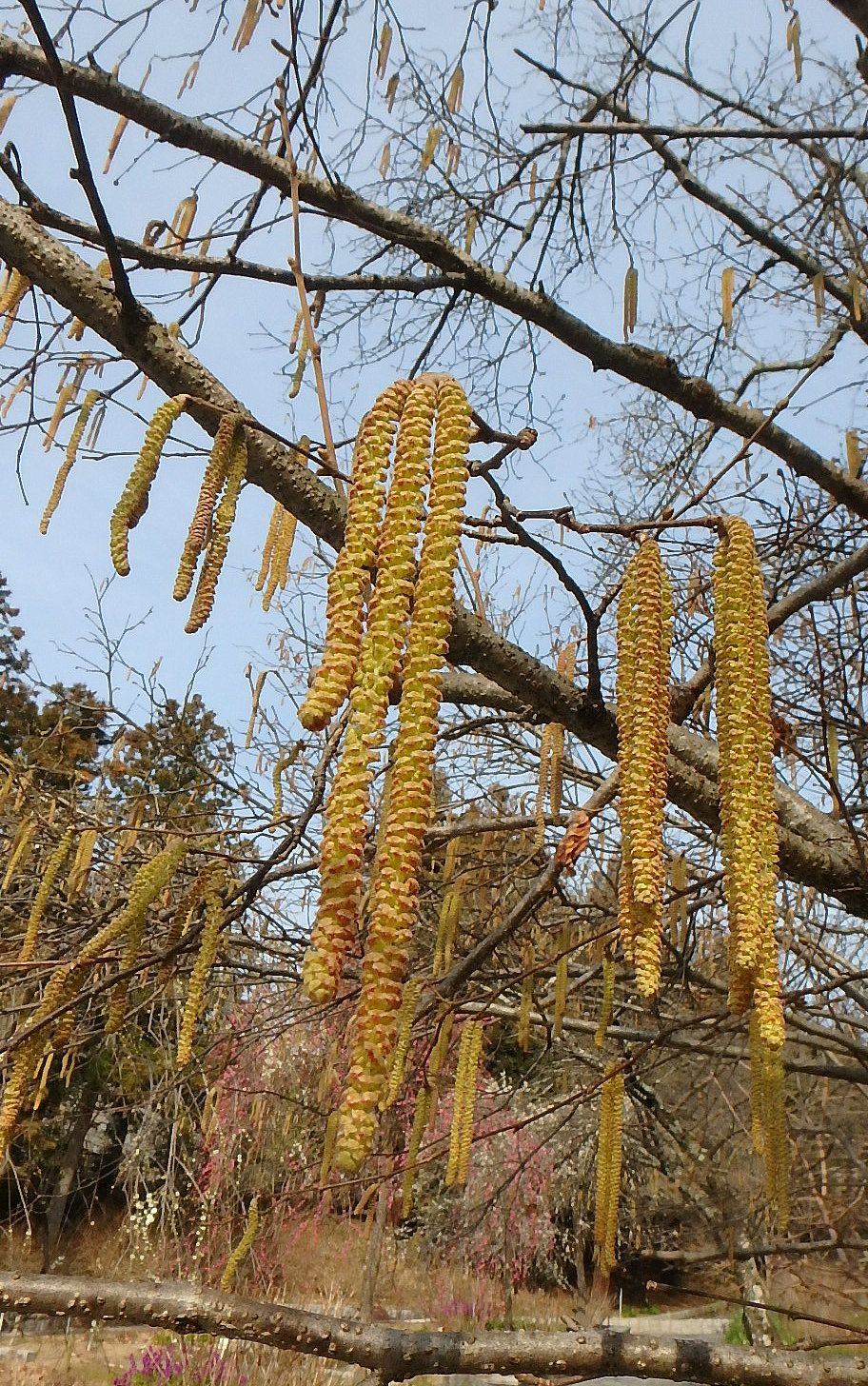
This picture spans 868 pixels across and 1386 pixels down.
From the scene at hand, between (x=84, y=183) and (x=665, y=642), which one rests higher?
(x=84, y=183)

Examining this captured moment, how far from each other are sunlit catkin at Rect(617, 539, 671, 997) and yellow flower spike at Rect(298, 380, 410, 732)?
30 centimetres

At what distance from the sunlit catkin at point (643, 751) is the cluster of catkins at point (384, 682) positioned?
0.22 m

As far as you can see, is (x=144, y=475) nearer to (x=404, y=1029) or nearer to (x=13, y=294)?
(x=13, y=294)

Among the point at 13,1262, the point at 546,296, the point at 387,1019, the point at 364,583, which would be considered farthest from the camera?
the point at 13,1262

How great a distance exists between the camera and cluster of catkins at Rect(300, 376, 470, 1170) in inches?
20.1

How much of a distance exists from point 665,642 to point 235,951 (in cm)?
285

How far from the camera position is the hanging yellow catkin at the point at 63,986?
142cm

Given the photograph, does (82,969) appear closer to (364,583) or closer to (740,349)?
(364,583)

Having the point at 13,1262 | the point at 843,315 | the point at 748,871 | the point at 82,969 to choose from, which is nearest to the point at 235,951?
the point at 82,969

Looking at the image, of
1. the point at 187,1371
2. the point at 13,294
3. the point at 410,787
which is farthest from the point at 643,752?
the point at 187,1371

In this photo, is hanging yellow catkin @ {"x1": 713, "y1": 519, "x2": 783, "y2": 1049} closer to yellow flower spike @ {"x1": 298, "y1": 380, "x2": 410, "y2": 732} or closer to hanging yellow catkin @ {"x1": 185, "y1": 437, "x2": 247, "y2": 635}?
yellow flower spike @ {"x1": 298, "y1": 380, "x2": 410, "y2": 732}

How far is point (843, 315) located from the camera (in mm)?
3443

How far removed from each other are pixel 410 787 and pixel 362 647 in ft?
0.31

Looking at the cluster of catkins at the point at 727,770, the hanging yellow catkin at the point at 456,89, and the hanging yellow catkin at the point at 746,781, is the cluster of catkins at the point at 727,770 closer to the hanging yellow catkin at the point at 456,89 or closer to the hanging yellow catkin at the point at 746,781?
the hanging yellow catkin at the point at 746,781
